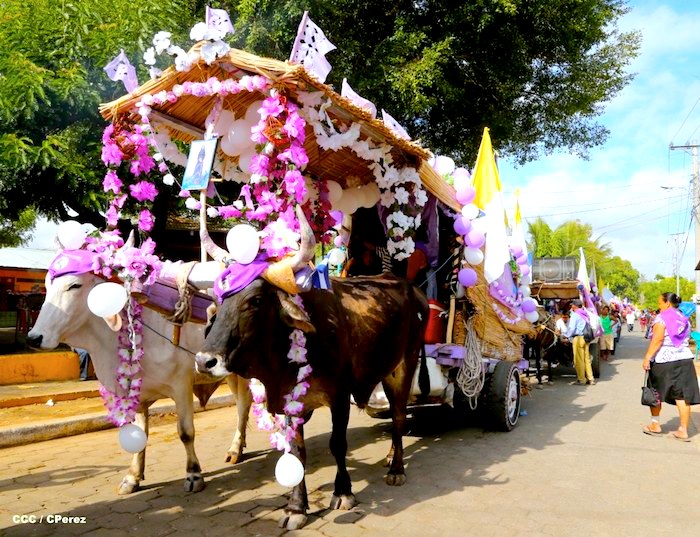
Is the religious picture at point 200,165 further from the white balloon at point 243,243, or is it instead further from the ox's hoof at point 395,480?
the ox's hoof at point 395,480

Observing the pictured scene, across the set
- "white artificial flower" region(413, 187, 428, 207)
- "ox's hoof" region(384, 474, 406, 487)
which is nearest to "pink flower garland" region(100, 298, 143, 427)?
"ox's hoof" region(384, 474, 406, 487)

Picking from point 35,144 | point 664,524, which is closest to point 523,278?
point 664,524

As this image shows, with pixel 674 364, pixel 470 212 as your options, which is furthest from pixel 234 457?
pixel 674 364

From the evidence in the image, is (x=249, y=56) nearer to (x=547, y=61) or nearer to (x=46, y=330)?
(x=46, y=330)

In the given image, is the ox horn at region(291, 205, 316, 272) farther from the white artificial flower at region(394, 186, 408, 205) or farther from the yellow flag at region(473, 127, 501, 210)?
the yellow flag at region(473, 127, 501, 210)

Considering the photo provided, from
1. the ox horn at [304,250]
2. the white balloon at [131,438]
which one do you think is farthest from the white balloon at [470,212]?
the white balloon at [131,438]

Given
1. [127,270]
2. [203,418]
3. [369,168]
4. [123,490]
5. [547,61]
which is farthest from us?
[547,61]

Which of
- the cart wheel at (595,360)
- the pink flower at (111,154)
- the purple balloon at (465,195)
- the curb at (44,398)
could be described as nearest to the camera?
the pink flower at (111,154)

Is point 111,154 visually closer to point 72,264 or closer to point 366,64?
point 72,264

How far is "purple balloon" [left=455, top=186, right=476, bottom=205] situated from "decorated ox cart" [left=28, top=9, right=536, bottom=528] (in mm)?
25

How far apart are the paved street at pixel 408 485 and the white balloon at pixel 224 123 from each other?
3.10 meters

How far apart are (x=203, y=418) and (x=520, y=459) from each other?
15.3ft

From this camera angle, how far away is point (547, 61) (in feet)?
43.5

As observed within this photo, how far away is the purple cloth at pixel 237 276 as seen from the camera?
150 inches
